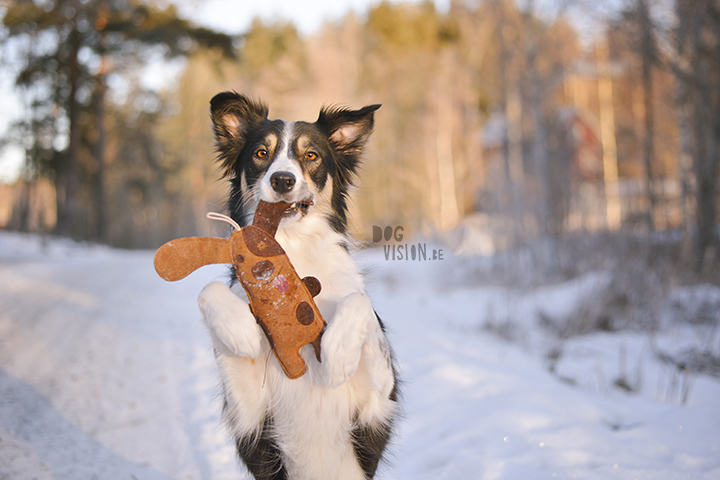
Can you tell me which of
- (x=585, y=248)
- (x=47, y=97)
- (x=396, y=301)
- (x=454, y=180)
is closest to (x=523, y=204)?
(x=585, y=248)

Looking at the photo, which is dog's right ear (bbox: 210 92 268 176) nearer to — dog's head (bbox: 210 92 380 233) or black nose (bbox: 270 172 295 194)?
dog's head (bbox: 210 92 380 233)

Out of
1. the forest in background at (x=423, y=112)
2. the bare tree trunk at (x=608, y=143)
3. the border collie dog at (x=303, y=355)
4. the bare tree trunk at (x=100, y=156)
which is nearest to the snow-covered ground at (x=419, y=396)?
the border collie dog at (x=303, y=355)

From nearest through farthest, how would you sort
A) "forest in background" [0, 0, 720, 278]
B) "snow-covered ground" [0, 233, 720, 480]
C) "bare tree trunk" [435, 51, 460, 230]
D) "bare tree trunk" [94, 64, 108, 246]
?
1. "snow-covered ground" [0, 233, 720, 480]
2. "forest in background" [0, 0, 720, 278]
3. "bare tree trunk" [94, 64, 108, 246]
4. "bare tree trunk" [435, 51, 460, 230]

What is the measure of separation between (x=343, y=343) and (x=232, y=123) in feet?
4.86

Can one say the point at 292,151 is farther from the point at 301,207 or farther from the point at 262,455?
the point at 262,455

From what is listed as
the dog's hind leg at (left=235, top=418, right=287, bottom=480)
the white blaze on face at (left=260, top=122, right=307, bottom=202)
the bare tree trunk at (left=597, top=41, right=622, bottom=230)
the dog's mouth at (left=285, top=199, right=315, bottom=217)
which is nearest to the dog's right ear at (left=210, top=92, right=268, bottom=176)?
the white blaze on face at (left=260, top=122, right=307, bottom=202)

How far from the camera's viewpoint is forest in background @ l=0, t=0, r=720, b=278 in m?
9.80

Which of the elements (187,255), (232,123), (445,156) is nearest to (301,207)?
(187,255)

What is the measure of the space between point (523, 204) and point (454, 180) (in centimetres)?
1300

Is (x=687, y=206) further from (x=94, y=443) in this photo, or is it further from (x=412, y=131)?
(x=412, y=131)

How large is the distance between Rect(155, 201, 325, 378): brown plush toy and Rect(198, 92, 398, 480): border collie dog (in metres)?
0.07

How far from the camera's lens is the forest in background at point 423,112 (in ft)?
32.2

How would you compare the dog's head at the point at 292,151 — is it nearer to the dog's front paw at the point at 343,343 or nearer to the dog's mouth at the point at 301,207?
the dog's mouth at the point at 301,207

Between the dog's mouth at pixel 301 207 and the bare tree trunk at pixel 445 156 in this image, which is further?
the bare tree trunk at pixel 445 156
